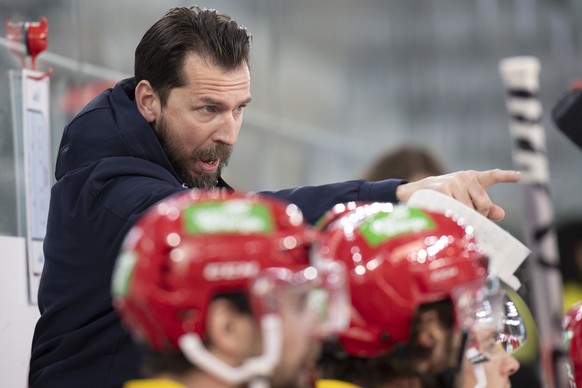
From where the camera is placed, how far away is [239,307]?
1.96 m

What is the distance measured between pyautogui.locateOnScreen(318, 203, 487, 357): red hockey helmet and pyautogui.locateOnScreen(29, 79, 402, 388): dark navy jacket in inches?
28.1

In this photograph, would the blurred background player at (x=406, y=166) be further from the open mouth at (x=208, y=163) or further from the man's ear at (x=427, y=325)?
the man's ear at (x=427, y=325)

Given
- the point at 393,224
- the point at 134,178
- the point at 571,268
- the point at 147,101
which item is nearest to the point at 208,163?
the point at 147,101

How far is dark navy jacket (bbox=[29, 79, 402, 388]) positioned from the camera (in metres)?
3.13

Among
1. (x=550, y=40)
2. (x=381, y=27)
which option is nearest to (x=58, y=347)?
(x=381, y=27)

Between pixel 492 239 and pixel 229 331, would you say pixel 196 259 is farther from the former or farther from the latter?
pixel 492 239

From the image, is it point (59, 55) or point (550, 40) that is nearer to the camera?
point (59, 55)

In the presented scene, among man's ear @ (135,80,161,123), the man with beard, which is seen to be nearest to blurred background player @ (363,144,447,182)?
the man with beard

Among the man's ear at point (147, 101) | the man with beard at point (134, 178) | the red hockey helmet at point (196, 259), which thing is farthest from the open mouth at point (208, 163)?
the red hockey helmet at point (196, 259)

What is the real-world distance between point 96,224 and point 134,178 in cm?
16

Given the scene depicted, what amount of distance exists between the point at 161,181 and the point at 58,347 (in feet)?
1.73

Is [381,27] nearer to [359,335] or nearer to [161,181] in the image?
[161,181]

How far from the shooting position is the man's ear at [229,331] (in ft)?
6.41

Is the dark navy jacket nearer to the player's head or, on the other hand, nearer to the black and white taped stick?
the black and white taped stick
